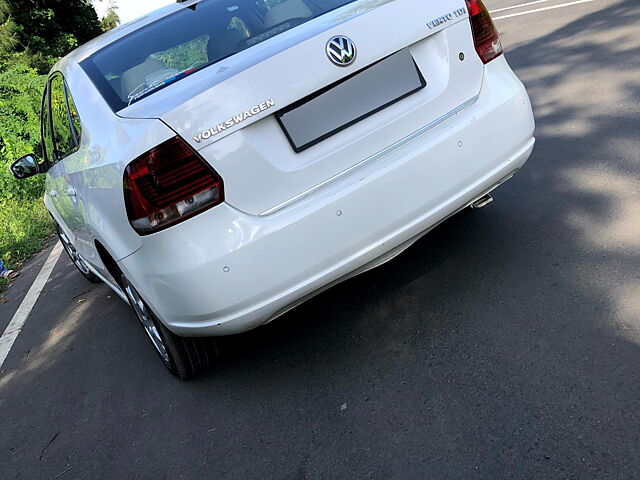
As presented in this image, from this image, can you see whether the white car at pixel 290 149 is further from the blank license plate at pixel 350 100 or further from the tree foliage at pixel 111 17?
the tree foliage at pixel 111 17

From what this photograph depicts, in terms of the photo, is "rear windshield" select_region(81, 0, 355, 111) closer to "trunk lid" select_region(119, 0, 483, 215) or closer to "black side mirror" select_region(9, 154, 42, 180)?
"trunk lid" select_region(119, 0, 483, 215)

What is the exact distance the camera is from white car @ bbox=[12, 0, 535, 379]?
9.11 feet

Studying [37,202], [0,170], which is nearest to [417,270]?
[37,202]

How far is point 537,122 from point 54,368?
412 cm

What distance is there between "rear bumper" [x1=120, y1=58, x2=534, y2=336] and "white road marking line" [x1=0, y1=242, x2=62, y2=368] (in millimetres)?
2744

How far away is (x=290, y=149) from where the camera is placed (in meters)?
2.85

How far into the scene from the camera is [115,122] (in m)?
3.06

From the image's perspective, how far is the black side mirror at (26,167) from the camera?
4898mm

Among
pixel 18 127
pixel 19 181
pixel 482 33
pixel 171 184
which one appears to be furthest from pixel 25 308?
pixel 18 127

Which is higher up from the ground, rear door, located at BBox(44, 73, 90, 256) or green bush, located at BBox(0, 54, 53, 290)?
rear door, located at BBox(44, 73, 90, 256)

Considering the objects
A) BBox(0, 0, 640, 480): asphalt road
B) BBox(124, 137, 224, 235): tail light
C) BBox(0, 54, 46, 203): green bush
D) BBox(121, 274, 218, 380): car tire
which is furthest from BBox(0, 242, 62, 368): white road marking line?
BBox(0, 54, 46, 203): green bush

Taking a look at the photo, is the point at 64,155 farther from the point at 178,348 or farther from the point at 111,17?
the point at 111,17

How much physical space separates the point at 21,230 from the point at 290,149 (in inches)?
305

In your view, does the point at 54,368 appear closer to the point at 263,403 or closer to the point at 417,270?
the point at 263,403
